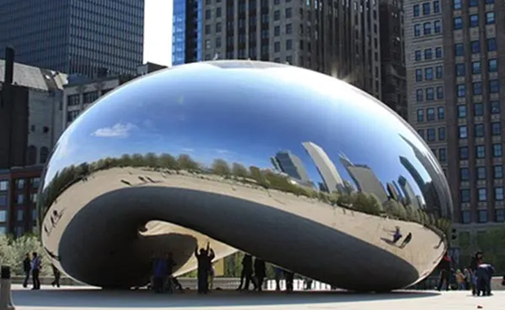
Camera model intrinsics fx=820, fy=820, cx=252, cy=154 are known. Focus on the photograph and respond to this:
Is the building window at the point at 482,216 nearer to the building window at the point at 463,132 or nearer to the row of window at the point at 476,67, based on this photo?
the building window at the point at 463,132

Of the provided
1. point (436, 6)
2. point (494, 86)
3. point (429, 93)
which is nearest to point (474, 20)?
point (436, 6)

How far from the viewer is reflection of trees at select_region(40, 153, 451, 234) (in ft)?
53.2

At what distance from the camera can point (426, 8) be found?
110375 millimetres

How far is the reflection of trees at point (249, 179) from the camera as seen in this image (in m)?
16.2

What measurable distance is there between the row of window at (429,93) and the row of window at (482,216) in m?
15.9

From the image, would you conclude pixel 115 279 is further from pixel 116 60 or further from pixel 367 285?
pixel 116 60

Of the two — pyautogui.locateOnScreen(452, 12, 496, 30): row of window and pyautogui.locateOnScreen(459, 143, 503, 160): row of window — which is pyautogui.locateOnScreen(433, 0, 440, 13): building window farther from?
pyautogui.locateOnScreen(459, 143, 503, 160): row of window

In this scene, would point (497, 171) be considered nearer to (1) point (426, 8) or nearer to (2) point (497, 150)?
(2) point (497, 150)

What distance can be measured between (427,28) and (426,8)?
281 centimetres

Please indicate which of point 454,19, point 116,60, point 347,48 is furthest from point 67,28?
point 454,19

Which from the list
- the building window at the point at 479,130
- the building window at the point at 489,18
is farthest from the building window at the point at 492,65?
the building window at the point at 479,130

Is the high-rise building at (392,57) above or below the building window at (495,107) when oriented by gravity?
above

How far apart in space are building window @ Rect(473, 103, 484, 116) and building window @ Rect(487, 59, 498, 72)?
4.54 metres

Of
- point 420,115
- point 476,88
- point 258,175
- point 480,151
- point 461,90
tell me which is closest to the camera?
point 258,175
